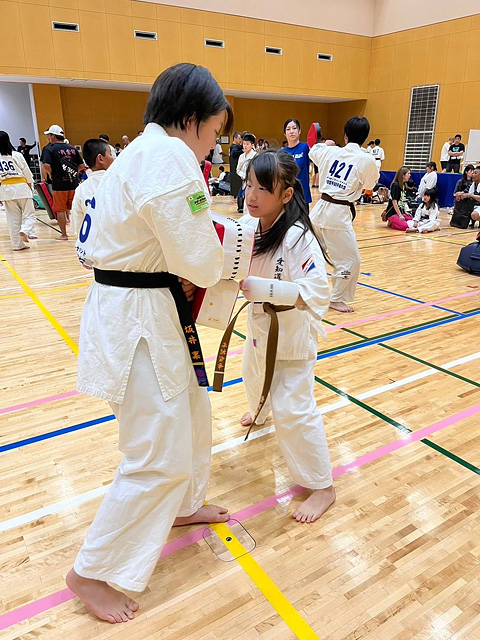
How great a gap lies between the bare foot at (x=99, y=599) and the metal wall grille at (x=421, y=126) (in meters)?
18.3

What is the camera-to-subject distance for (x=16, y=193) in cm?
696

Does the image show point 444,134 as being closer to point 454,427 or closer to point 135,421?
point 454,427

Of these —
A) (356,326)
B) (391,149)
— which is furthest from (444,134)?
(356,326)

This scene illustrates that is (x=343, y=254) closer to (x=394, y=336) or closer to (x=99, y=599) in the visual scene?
(x=394, y=336)

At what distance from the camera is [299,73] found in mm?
17156

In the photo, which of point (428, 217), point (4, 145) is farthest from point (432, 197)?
point (4, 145)

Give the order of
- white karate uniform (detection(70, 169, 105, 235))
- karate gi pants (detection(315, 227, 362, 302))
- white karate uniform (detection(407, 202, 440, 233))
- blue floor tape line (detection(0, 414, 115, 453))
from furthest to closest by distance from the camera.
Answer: white karate uniform (detection(407, 202, 440, 233)) → karate gi pants (detection(315, 227, 362, 302)) → white karate uniform (detection(70, 169, 105, 235)) → blue floor tape line (detection(0, 414, 115, 453))

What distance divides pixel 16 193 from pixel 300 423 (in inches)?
258

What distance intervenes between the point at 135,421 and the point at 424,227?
859 cm

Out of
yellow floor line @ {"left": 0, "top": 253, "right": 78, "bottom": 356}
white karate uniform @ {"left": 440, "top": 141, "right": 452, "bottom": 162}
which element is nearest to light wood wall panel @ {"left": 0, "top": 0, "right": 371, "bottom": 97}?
white karate uniform @ {"left": 440, "top": 141, "right": 452, "bottom": 162}

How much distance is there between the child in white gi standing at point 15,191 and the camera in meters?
6.78

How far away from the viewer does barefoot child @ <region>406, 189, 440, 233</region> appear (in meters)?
8.89

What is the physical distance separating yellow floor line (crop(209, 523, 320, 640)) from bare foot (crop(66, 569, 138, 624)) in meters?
0.43

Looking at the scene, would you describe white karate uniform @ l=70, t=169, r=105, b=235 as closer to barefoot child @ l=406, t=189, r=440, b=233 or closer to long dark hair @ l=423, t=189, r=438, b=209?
barefoot child @ l=406, t=189, r=440, b=233
